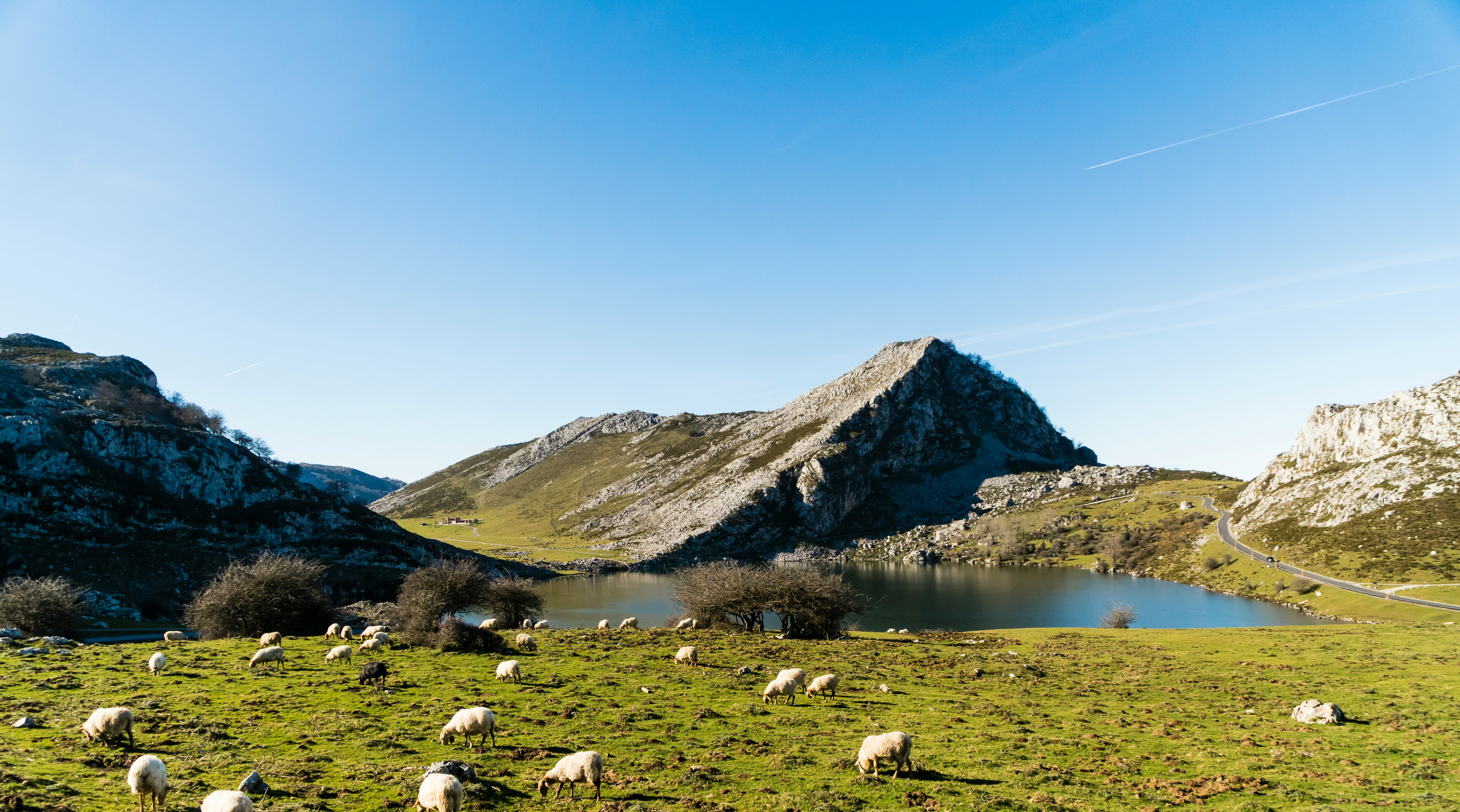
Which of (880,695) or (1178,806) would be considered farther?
(880,695)

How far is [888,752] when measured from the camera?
18297 mm

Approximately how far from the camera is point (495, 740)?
2119 cm

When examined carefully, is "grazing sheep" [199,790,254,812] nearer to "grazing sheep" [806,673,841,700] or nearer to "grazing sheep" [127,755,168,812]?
"grazing sheep" [127,755,168,812]

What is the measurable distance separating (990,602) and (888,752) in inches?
3660

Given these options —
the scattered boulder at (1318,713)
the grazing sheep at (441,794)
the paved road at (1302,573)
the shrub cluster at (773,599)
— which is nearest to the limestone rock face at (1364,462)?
the paved road at (1302,573)

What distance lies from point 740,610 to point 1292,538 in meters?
118

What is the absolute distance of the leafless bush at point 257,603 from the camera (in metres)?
49.7

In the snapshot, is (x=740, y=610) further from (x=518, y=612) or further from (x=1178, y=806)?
(x=1178, y=806)

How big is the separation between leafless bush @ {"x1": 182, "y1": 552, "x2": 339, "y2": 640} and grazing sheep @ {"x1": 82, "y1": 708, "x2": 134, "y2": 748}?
34.9 meters

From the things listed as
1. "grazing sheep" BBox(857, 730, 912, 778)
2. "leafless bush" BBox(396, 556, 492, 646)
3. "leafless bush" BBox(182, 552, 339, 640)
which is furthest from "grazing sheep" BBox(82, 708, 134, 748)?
"leafless bush" BBox(182, 552, 339, 640)

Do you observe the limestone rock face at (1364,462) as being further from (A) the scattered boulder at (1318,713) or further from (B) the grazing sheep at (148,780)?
(B) the grazing sheep at (148,780)

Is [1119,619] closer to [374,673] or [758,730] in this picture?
[758,730]

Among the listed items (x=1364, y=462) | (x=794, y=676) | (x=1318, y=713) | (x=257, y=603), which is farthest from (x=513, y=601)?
(x=1364, y=462)

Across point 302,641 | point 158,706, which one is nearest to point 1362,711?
point 158,706
